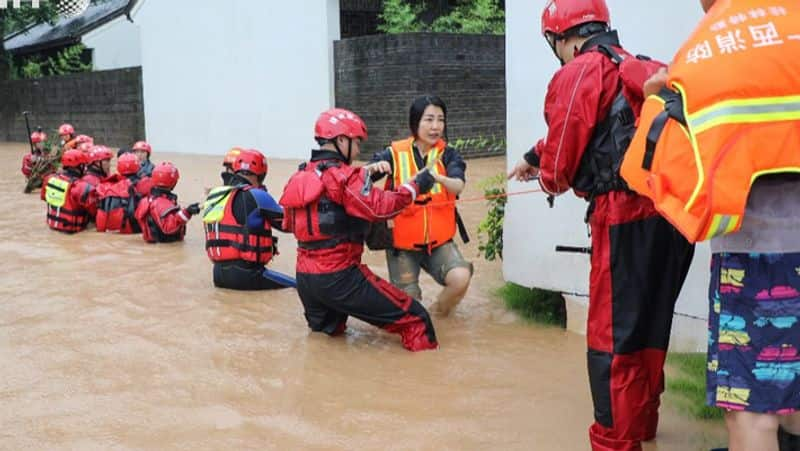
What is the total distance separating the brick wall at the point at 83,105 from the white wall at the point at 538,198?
22.7m

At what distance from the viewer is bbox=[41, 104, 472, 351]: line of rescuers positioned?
5.41 m

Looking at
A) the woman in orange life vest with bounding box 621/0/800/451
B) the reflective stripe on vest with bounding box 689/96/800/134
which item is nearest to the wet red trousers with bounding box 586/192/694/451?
the woman in orange life vest with bounding box 621/0/800/451

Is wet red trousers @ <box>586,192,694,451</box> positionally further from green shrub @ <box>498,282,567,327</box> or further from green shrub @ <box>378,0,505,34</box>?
green shrub @ <box>378,0,505,34</box>

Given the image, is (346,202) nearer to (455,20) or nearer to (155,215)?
(155,215)

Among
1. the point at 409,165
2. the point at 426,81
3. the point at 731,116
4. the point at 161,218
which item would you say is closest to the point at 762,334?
the point at 731,116

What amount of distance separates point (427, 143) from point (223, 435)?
9.18ft

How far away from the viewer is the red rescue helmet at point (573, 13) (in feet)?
11.9

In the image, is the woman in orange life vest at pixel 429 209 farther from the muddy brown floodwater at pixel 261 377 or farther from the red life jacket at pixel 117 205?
the red life jacket at pixel 117 205

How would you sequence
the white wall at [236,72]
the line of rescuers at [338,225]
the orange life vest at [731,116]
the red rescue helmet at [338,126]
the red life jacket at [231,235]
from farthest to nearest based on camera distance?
the white wall at [236,72] → the red life jacket at [231,235] → the red rescue helmet at [338,126] → the line of rescuers at [338,225] → the orange life vest at [731,116]

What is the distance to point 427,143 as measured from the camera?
6.16m

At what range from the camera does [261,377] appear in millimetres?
5055

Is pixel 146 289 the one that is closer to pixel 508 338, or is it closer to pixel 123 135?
pixel 508 338

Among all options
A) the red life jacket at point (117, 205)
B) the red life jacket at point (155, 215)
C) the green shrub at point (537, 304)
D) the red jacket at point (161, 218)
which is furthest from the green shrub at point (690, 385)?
the red life jacket at point (117, 205)

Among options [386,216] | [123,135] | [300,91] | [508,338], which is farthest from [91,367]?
[123,135]
